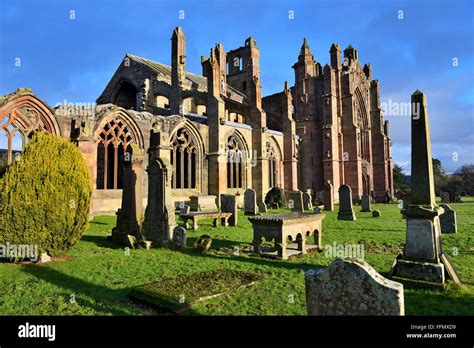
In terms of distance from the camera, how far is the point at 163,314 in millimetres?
3723

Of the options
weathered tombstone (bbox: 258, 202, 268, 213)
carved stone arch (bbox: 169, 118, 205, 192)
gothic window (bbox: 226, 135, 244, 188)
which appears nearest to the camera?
weathered tombstone (bbox: 258, 202, 268, 213)

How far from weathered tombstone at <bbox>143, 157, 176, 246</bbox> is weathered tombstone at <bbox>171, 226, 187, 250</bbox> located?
0.80ft

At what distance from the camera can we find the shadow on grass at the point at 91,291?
387cm

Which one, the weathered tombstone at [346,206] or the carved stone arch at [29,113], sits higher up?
the carved stone arch at [29,113]

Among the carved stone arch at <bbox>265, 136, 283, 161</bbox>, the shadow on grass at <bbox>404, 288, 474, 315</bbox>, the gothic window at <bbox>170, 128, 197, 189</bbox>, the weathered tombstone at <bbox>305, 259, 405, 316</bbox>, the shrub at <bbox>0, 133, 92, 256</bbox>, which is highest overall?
the carved stone arch at <bbox>265, 136, 283, 161</bbox>

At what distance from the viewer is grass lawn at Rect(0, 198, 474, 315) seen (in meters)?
Answer: 3.86

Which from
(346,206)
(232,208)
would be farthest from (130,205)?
(346,206)

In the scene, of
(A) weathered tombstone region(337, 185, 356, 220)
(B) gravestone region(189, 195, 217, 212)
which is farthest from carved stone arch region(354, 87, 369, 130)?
(B) gravestone region(189, 195, 217, 212)

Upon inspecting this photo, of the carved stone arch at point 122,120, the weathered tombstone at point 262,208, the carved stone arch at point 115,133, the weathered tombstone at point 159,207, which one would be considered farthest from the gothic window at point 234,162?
the weathered tombstone at point 159,207

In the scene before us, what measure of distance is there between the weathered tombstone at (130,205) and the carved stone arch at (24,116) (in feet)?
24.6

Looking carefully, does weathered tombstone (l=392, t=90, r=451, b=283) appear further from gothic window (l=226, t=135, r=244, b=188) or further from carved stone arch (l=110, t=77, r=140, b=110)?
carved stone arch (l=110, t=77, r=140, b=110)

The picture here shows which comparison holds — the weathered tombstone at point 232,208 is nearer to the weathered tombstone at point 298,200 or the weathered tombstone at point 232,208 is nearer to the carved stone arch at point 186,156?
the weathered tombstone at point 298,200

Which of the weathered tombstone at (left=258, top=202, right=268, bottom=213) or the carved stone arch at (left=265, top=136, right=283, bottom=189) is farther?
the carved stone arch at (left=265, top=136, right=283, bottom=189)
